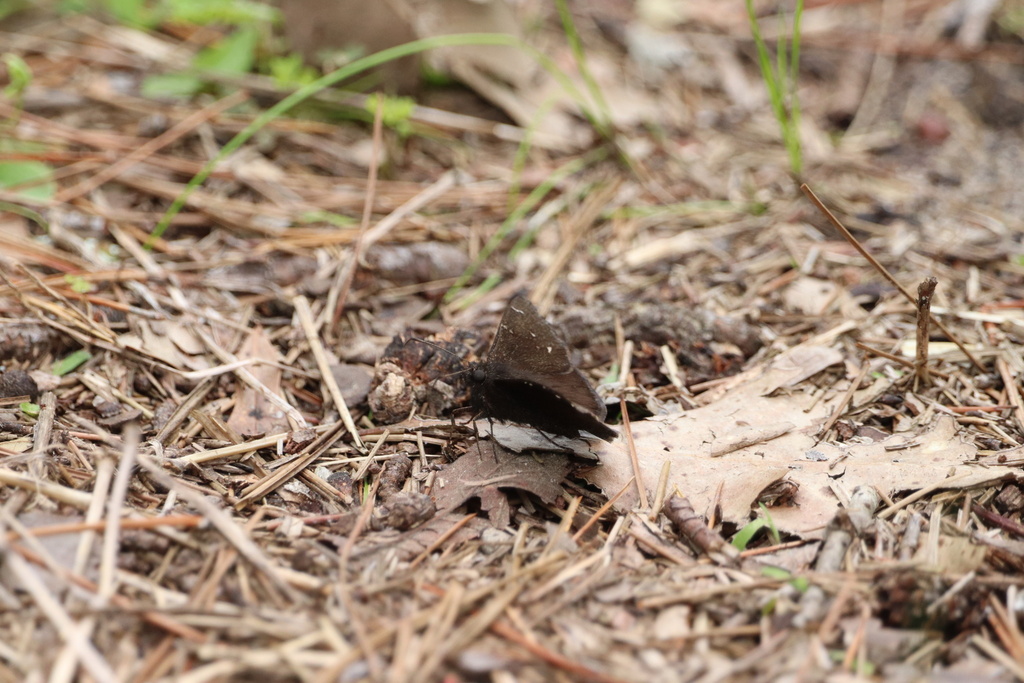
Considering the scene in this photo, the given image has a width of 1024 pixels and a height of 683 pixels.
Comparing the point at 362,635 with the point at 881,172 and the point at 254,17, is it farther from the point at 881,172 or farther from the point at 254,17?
the point at 881,172

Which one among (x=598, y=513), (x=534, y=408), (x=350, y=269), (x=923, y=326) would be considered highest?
(x=923, y=326)

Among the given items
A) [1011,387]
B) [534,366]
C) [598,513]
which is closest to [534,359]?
[534,366]

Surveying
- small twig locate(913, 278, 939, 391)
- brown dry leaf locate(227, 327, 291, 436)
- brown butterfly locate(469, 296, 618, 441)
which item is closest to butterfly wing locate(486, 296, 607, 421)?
brown butterfly locate(469, 296, 618, 441)

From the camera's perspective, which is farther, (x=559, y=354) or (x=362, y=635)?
(x=559, y=354)

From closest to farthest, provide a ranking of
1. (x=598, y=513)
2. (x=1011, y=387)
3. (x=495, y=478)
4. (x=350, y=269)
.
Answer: (x=598, y=513), (x=495, y=478), (x=1011, y=387), (x=350, y=269)

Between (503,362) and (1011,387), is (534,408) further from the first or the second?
(1011,387)

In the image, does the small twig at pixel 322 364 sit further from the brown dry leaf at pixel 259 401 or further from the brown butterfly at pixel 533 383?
the brown butterfly at pixel 533 383

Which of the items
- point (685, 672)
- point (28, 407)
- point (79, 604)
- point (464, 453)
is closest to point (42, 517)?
point (79, 604)
